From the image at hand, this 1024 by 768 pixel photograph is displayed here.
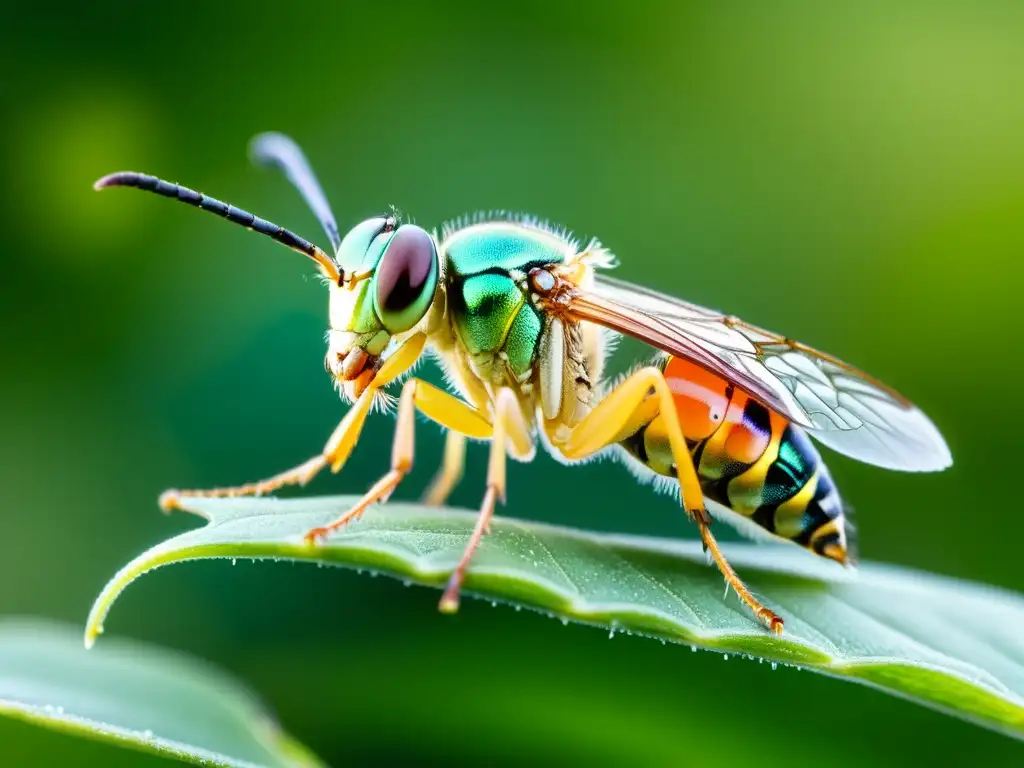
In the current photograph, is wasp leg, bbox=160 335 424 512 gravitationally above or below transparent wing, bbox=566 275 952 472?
below

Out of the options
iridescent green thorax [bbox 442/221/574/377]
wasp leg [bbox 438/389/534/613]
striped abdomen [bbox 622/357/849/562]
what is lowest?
wasp leg [bbox 438/389/534/613]

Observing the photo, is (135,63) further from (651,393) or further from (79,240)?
(651,393)

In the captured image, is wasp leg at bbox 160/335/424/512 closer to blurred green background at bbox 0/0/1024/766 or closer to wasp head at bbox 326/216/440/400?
wasp head at bbox 326/216/440/400

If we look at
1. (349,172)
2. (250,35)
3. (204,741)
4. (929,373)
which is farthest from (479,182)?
(204,741)

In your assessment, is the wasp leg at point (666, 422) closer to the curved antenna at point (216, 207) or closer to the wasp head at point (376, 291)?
the wasp head at point (376, 291)

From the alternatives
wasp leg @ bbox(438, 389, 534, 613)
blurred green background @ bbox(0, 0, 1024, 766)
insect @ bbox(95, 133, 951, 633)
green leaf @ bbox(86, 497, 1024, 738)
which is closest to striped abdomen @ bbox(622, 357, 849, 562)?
insect @ bbox(95, 133, 951, 633)

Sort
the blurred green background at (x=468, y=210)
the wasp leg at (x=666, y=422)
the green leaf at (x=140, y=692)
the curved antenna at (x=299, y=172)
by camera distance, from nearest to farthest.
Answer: the green leaf at (x=140, y=692) → the wasp leg at (x=666, y=422) → the curved antenna at (x=299, y=172) → the blurred green background at (x=468, y=210)

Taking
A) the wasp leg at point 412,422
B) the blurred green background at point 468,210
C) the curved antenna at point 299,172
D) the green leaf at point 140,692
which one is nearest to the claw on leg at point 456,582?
the wasp leg at point 412,422
